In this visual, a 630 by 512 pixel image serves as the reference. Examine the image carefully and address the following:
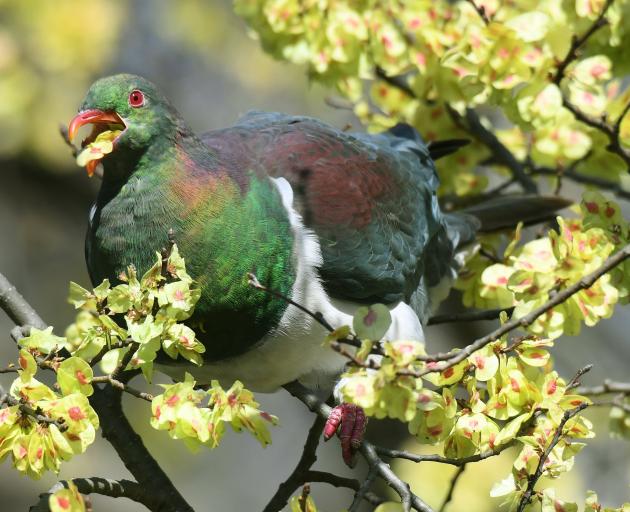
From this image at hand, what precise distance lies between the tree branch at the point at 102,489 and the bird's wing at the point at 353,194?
2.69 feet

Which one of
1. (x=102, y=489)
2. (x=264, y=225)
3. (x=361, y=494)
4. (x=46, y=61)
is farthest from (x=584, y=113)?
(x=46, y=61)

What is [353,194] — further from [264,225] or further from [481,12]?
[481,12]

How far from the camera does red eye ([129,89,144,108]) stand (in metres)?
2.48

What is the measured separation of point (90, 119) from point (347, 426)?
39.5 inches

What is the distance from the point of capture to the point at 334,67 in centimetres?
306

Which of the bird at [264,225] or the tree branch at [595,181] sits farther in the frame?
the tree branch at [595,181]

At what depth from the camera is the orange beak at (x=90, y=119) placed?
235 centimetres

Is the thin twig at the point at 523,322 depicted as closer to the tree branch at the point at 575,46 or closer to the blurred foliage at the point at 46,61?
the tree branch at the point at 575,46

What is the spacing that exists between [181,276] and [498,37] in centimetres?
111

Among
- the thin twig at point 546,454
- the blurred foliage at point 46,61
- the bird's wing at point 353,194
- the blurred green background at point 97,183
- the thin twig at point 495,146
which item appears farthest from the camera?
the blurred foliage at point 46,61

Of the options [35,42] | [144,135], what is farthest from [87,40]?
[144,135]

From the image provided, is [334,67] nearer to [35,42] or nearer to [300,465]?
[300,465]

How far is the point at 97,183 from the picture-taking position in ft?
20.2

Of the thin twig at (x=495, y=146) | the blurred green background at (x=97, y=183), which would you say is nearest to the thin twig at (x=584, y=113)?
the thin twig at (x=495, y=146)
